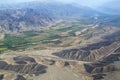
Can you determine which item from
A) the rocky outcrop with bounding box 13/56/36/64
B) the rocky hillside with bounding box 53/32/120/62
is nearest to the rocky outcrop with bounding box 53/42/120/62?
the rocky hillside with bounding box 53/32/120/62

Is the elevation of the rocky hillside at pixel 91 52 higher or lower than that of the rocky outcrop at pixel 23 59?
higher

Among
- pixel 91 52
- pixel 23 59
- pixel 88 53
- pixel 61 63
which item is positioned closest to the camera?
pixel 61 63

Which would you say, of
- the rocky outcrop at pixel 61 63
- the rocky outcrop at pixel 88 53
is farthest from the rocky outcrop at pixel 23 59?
the rocky outcrop at pixel 88 53

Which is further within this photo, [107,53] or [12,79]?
[107,53]

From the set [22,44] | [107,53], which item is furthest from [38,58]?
[22,44]

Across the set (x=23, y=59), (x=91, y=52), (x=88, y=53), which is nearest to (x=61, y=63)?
(x=88, y=53)

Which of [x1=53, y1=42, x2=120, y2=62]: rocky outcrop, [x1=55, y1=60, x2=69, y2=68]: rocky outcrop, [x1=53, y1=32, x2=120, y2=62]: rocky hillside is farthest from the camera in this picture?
[x1=53, y1=32, x2=120, y2=62]: rocky hillside

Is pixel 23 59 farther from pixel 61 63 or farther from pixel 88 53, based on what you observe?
pixel 88 53

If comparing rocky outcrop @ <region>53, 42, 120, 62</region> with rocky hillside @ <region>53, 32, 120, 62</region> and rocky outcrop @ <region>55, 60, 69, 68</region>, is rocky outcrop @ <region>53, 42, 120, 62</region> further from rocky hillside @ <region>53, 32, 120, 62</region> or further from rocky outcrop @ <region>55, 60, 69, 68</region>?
rocky outcrop @ <region>55, 60, 69, 68</region>

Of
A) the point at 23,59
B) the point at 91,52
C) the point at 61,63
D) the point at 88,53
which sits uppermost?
the point at 91,52

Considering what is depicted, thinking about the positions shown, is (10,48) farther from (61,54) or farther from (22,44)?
(61,54)

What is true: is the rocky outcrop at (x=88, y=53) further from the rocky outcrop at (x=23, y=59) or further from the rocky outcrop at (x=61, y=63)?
the rocky outcrop at (x=23, y=59)
